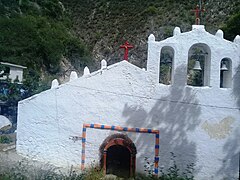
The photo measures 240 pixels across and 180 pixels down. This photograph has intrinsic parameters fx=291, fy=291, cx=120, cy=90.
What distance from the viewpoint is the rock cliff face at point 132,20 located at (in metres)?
35.3

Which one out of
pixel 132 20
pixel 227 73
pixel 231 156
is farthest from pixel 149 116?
pixel 132 20

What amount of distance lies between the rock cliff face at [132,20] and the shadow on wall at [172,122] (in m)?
22.7

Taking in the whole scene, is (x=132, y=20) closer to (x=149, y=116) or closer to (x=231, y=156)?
(x=149, y=116)

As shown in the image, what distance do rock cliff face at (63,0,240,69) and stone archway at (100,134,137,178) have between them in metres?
22.6

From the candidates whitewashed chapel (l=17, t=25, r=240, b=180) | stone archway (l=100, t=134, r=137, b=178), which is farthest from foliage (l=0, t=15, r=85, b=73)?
stone archway (l=100, t=134, r=137, b=178)

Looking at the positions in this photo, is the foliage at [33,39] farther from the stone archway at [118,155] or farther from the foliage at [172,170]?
the foliage at [172,170]

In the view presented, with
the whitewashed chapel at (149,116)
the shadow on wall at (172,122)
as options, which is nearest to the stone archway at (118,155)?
the whitewashed chapel at (149,116)

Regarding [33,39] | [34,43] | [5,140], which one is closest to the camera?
[5,140]

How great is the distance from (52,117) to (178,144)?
446 centimetres

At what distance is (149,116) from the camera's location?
33.0ft

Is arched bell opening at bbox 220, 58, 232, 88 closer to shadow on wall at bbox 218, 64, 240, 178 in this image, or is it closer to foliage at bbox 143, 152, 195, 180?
shadow on wall at bbox 218, 64, 240, 178

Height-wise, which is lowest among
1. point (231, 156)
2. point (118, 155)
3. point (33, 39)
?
point (118, 155)

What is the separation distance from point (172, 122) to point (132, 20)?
34.3 meters

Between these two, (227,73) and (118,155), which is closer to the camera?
(227,73)
